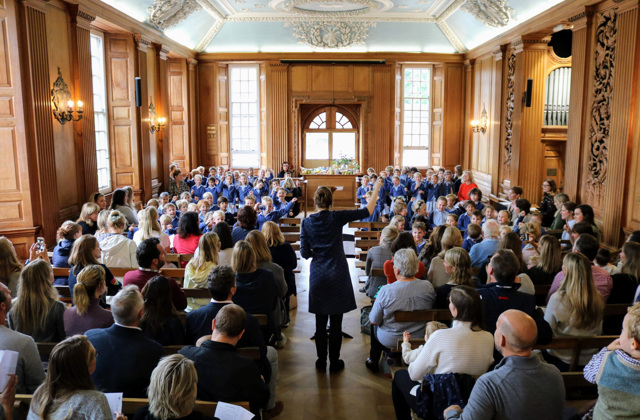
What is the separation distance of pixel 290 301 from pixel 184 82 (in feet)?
35.2

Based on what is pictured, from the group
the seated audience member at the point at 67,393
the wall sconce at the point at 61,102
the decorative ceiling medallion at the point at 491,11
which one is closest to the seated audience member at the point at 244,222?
the seated audience member at the point at 67,393

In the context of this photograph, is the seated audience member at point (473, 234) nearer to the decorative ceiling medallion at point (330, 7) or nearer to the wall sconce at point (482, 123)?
the wall sconce at point (482, 123)

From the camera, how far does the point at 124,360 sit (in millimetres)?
3264

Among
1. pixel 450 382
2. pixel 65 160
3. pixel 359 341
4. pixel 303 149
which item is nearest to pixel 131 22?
pixel 65 160

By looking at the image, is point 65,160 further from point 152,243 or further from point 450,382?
point 450,382

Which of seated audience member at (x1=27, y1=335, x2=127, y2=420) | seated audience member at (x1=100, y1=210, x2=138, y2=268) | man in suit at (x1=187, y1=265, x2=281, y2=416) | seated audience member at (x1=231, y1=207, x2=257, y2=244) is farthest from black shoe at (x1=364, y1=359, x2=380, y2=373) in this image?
seated audience member at (x1=27, y1=335, x2=127, y2=420)

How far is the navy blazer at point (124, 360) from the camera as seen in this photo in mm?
3250

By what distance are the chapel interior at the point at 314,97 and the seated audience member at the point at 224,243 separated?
4.20 ft

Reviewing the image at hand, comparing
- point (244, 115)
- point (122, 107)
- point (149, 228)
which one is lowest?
point (149, 228)

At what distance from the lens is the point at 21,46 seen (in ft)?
25.3

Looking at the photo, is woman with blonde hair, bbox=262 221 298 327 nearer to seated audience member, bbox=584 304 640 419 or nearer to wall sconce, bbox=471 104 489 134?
seated audience member, bbox=584 304 640 419

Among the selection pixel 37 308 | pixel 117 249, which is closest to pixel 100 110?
pixel 117 249

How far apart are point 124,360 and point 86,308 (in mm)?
833

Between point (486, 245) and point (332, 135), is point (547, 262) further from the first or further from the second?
point (332, 135)
